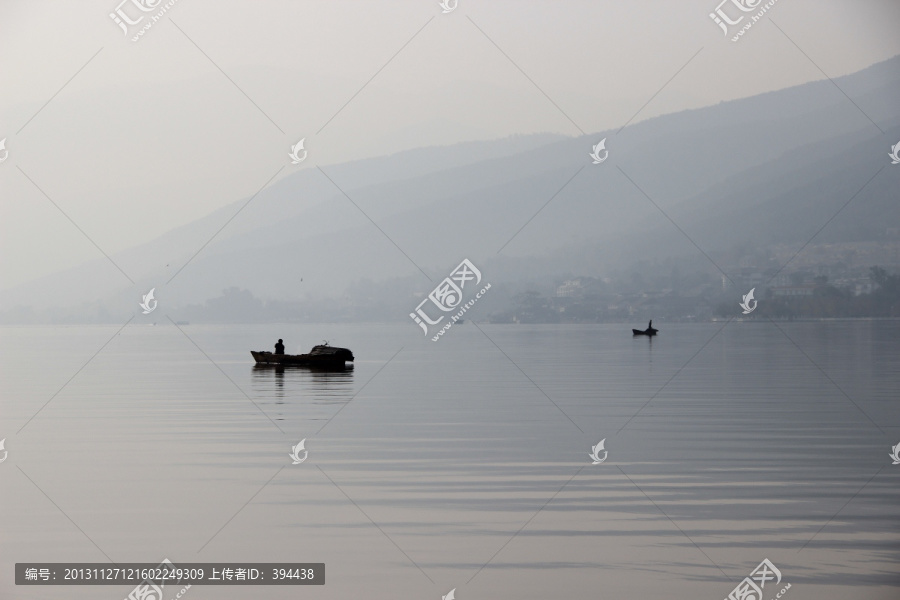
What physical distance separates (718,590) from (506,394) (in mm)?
28421

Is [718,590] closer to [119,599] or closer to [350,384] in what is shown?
[119,599]

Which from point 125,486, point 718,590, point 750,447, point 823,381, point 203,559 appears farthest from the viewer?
point 823,381

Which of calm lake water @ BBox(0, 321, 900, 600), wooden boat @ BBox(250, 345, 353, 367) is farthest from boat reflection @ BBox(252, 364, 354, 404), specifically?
calm lake water @ BBox(0, 321, 900, 600)

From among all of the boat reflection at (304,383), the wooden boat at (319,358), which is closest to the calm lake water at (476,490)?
the boat reflection at (304,383)

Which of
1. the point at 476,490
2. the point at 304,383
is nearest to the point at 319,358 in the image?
the point at 304,383

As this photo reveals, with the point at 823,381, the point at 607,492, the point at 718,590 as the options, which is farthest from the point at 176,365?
the point at 718,590

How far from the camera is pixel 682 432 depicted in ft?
96.2

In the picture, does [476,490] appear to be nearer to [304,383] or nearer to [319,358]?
[304,383]

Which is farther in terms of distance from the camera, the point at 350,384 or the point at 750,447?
the point at 350,384

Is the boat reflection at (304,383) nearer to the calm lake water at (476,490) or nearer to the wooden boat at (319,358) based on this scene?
the wooden boat at (319,358)

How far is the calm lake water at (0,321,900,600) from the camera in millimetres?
15250

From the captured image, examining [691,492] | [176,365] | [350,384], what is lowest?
[691,492]

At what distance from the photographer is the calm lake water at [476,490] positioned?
600 inches

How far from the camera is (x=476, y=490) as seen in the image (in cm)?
2061
